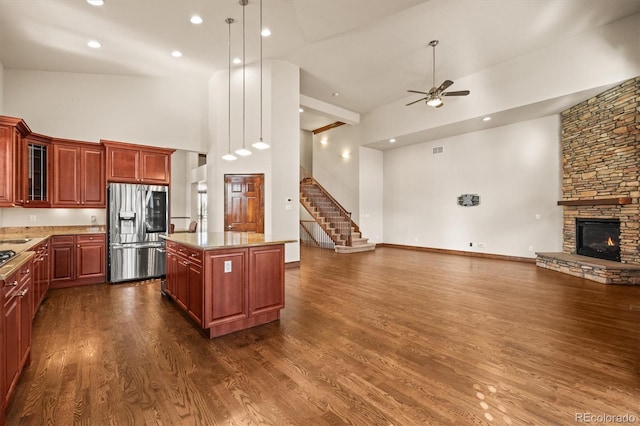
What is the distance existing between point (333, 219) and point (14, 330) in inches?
353

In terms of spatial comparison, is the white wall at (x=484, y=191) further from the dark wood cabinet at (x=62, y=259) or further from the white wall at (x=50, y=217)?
the dark wood cabinet at (x=62, y=259)

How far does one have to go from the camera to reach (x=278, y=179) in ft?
22.7

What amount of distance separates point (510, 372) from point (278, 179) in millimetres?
5568

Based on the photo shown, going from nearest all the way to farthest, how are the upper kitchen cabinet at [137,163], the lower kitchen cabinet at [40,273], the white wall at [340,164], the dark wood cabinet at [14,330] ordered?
the dark wood cabinet at [14,330]
the lower kitchen cabinet at [40,273]
the upper kitchen cabinet at [137,163]
the white wall at [340,164]

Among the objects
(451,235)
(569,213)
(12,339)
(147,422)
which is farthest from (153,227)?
(569,213)

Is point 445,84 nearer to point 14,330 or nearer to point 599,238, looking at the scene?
point 599,238

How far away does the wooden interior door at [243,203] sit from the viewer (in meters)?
6.71

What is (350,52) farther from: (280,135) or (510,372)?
(510,372)

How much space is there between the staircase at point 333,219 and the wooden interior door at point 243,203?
362 cm

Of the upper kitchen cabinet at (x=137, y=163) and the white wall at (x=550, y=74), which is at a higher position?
the white wall at (x=550, y=74)

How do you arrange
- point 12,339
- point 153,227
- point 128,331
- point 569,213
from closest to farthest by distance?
1. point 12,339
2. point 128,331
3. point 153,227
4. point 569,213

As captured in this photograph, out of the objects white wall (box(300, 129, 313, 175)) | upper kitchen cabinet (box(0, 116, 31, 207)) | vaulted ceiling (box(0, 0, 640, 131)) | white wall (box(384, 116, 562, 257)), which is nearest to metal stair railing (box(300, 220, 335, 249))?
white wall (box(384, 116, 562, 257))

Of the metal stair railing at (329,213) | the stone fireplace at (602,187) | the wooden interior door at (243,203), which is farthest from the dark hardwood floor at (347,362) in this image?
the metal stair railing at (329,213)

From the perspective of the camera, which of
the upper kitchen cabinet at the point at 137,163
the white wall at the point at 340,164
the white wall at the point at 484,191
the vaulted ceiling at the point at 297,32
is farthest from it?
the white wall at the point at 340,164
